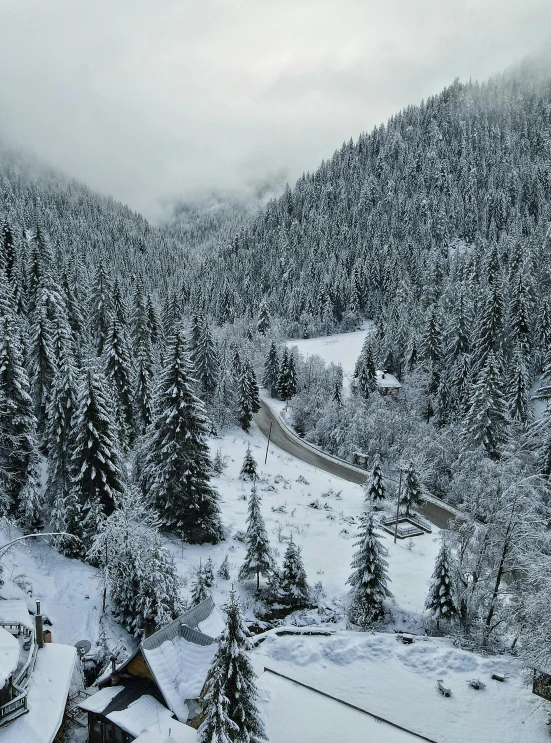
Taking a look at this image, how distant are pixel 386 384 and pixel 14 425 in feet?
192

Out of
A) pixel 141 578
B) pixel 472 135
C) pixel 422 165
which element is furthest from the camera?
pixel 472 135

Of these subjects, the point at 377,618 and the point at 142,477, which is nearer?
the point at 377,618

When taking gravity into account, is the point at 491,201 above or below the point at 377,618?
above

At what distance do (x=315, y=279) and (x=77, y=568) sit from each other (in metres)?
118

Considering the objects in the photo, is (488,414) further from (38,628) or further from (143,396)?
(38,628)

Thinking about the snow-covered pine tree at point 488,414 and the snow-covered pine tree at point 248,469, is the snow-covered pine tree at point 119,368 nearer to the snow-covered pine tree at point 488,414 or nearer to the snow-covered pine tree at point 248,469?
the snow-covered pine tree at point 248,469

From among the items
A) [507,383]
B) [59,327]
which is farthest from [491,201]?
[59,327]

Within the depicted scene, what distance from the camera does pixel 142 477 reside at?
34656 millimetres

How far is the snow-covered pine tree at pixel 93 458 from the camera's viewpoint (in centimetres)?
2892

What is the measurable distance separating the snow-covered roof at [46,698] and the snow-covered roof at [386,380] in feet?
209

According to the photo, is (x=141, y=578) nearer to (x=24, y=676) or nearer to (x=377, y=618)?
(x=24, y=676)

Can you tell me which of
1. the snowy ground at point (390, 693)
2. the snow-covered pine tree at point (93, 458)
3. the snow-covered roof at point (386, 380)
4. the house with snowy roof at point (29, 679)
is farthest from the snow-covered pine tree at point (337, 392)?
the house with snowy roof at point (29, 679)

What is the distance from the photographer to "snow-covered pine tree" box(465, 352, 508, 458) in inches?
2035

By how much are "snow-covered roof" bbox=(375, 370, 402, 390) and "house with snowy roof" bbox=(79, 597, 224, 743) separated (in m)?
61.5
